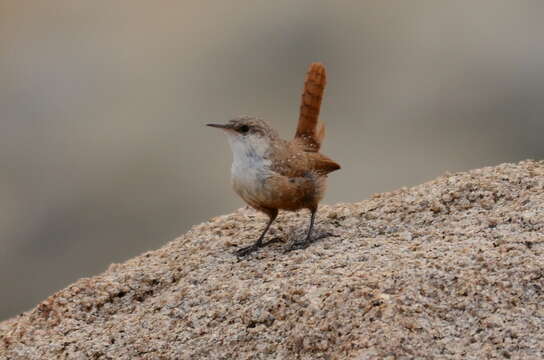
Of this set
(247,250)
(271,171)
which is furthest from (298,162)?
(247,250)

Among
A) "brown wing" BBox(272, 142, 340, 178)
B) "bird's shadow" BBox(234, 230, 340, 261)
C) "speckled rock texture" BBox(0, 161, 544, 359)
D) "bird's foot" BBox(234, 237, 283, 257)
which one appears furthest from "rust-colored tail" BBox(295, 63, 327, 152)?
"bird's foot" BBox(234, 237, 283, 257)

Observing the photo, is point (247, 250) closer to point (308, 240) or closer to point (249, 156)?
point (308, 240)

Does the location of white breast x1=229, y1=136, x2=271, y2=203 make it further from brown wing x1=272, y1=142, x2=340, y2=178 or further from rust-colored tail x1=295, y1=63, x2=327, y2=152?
rust-colored tail x1=295, y1=63, x2=327, y2=152

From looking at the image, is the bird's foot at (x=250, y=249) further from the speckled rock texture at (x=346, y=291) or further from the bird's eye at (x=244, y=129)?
→ the bird's eye at (x=244, y=129)

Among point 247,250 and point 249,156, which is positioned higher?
point 249,156

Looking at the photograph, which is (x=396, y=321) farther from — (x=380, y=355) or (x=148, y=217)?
(x=148, y=217)

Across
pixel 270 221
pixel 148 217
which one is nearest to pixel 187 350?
pixel 270 221
